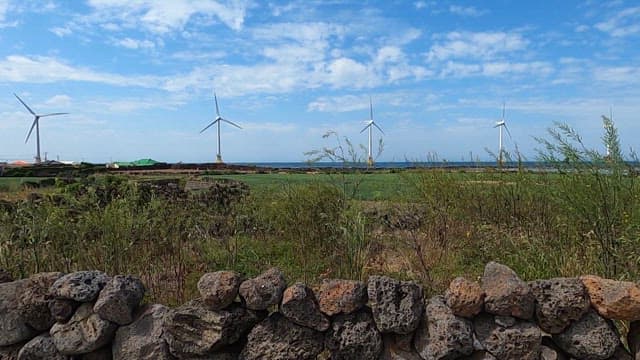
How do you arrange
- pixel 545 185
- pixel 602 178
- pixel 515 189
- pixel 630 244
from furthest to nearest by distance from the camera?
pixel 515 189 < pixel 545 185 < pixel 602 178 < pixel 630 244

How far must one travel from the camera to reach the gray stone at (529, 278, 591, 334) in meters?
3.16

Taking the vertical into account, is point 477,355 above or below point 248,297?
below

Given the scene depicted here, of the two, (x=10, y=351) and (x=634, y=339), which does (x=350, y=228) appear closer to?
(x=634, y=339)

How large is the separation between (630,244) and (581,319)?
186 centimetres

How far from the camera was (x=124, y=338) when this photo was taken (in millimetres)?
3477

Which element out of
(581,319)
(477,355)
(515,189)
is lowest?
(477,355)

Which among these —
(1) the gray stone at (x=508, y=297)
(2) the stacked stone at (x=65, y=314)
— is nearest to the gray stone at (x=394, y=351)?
(1) the gray stone at (x=508, y=297)

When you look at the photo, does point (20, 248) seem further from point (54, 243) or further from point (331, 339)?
point (331, 339)

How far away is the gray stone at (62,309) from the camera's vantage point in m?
3.56

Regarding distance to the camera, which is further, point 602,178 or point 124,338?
point 602,178

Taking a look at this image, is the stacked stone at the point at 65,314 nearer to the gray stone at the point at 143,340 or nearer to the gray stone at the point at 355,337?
the gray stone at the point at 143,340

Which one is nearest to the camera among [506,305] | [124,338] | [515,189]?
[506,305]

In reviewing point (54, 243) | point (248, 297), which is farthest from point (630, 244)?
point (54, 243)

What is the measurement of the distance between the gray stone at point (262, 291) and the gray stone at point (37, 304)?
1.43 metres
